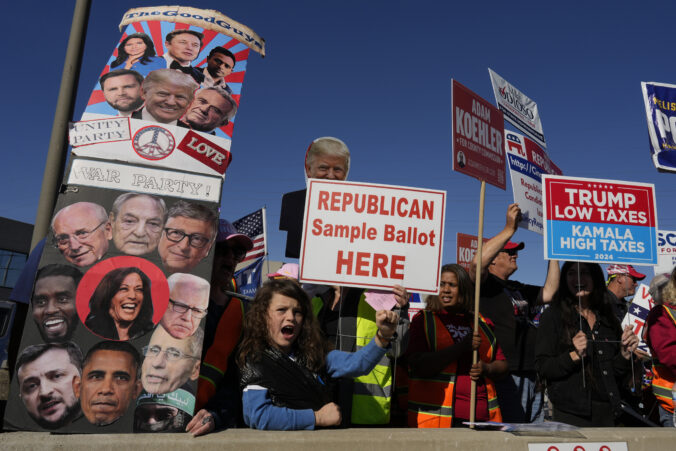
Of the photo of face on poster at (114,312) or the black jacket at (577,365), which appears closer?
the photo of face on poster at (114,312)

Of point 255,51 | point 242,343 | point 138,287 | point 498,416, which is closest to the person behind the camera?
point 138,287

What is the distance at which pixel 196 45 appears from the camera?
132 inches

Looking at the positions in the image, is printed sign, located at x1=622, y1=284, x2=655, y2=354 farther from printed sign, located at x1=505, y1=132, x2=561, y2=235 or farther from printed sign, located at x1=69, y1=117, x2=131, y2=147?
printed sign, located at x1=69, y1=117, x2=131, y2=147

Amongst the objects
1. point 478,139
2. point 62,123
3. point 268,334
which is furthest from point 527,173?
point 62,123

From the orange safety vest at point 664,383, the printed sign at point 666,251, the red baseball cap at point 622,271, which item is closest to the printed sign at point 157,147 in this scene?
the orange safety vest at point 664,383

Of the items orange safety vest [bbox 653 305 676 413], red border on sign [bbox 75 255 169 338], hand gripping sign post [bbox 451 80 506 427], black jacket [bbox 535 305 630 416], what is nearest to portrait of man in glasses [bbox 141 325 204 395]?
red border on sign [bbox 75 255 169 338]

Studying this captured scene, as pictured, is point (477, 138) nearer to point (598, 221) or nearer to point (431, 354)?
point (598, 221)

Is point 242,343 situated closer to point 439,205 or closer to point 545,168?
point 439,205

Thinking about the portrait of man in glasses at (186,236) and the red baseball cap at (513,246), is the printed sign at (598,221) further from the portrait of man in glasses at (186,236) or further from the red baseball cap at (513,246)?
the portrait of man in glasses at (186,236)

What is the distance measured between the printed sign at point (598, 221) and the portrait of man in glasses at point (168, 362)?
2.59 meters

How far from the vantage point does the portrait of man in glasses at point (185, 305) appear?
2373 millimetres

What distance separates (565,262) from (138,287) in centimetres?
314

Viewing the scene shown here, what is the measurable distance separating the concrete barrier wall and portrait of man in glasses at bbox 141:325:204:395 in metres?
0.22

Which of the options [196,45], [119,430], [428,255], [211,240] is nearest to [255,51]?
[196,45]
